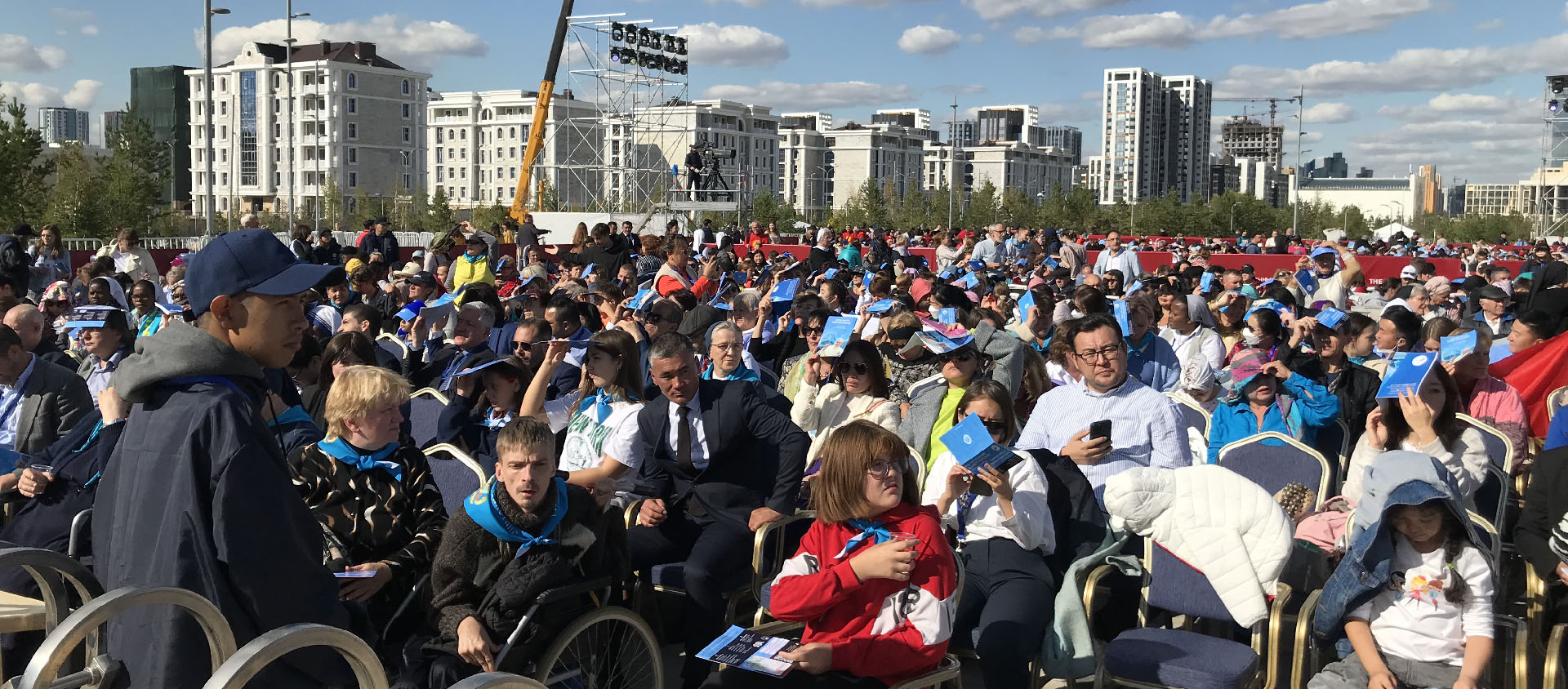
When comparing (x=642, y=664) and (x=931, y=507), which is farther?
(x=642, y=664)

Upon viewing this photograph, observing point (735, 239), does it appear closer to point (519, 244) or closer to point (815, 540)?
point (519, 244)

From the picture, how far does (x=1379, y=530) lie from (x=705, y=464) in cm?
283

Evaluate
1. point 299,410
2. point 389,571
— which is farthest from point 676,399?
point 299,410

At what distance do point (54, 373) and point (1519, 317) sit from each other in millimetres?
8872

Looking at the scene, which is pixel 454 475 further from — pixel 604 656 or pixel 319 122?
pixel 319 122

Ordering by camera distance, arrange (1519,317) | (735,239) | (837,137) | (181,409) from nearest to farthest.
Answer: (181,409)
(1519,317)
(735,239)
(837,137)

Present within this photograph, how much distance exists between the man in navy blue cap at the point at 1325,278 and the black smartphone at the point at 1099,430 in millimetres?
11117

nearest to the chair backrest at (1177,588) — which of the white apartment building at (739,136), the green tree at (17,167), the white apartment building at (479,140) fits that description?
the green tree at (17,167)

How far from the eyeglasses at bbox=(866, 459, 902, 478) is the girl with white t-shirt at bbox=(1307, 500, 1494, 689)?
5.48 feet

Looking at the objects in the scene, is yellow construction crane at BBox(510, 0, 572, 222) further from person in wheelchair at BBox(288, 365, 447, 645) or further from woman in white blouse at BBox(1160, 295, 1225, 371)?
person in wheelchair at BBox(288, 365, 447, 645)

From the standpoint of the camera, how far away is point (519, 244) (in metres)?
21.2

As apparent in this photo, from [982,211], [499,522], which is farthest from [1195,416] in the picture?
[982,211]

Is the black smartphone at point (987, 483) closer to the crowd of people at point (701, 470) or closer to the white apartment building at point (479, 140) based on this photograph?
the crowd of people at point (701, 470)

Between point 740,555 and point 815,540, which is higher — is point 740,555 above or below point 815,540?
below
